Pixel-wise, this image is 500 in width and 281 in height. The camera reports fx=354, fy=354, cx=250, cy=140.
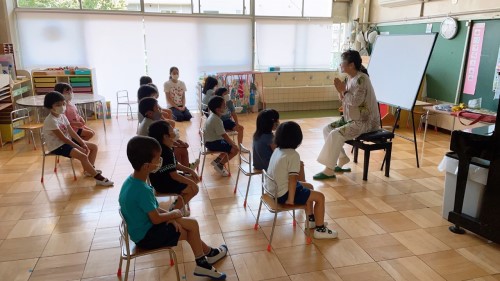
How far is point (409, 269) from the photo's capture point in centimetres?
238

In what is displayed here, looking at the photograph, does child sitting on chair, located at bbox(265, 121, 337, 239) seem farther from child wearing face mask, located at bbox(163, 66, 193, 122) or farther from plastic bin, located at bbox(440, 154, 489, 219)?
child wearing face mask, located at bbox(163, 66, 193, 122)

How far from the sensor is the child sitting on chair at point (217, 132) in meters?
3.65

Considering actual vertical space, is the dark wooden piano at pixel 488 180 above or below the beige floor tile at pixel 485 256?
above

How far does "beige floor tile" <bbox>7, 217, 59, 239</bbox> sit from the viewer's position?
2.80m

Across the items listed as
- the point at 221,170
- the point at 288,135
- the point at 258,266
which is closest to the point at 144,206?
the point at 258,266

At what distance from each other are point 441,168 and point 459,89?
3.21m

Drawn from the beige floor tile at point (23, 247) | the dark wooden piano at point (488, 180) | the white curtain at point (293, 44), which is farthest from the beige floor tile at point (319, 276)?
the white curtain at point (293, 44)

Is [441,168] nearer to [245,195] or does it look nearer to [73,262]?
[245,195]

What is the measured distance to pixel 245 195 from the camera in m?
3.52

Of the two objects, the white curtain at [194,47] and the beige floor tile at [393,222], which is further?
the white curtain at [194,47]

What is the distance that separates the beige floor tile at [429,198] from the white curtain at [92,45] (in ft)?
19.0

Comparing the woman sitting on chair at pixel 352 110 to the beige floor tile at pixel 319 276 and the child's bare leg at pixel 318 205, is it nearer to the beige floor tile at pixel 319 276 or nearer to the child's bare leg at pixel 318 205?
the child's bare leg at pixel 318 205

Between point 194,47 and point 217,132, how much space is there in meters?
4.37

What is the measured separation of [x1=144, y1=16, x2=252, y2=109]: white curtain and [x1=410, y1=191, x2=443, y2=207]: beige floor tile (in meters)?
5.31
